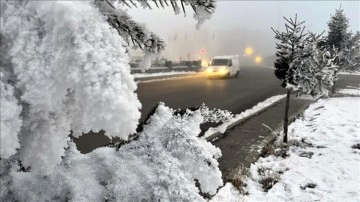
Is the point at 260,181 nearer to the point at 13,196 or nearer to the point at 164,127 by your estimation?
the point at 164,127

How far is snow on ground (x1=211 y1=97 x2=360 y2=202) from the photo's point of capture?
642 cm

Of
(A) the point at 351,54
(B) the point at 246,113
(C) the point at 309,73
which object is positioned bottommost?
(B) the point at 246,113

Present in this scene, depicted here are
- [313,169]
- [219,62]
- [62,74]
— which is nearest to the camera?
[62,74]

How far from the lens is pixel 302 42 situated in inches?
366

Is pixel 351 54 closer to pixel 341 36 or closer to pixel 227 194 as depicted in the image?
pixel 341 36

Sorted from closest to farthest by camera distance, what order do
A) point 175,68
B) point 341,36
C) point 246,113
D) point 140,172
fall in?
point 140,172, point 246,113, point 341,36, point 175,68

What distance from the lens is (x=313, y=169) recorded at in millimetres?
7844

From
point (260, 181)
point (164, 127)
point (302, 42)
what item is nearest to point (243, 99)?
point (302, 42)

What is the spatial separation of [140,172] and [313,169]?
252 inches

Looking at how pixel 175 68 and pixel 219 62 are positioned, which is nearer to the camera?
pixel 219 62

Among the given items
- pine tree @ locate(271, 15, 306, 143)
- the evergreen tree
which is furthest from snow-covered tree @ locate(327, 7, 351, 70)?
pine tree @ locate(271, 15, 306, 143)

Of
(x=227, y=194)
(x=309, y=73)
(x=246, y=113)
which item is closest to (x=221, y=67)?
(x=246, y=113)

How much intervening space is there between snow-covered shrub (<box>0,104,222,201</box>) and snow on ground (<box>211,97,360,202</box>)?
3.70 m

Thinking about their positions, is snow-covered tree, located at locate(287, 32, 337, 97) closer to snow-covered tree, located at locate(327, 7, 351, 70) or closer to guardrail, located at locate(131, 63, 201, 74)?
snow-covered tree, located at locate(327, 7, 351, 70)
